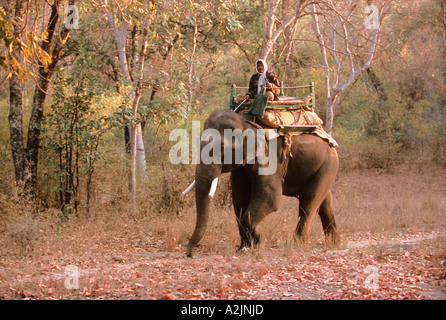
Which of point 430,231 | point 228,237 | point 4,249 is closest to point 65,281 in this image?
point 4,249

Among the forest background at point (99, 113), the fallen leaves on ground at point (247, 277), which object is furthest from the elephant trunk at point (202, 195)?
the forest background at point (99, 113)

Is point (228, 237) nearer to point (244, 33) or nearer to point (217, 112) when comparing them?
point (217, 112)

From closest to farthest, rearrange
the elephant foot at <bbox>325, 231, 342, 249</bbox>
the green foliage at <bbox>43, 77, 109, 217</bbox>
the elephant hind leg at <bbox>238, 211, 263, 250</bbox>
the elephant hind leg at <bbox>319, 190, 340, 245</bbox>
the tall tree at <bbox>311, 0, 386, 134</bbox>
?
the elephant hind leg at <bbox>238, 211, 263, 250</bbox>
the elephant foot at <bbox>325, 231, 342, 249</bbox>
the elephant hind leg at <bbox>319, 190, 340, 245</bbox>
the green foliage at <bbox>43, 77, 109, 217</bbox>
the tall tree at <bbox>311, 0, 386, 134</bbox>

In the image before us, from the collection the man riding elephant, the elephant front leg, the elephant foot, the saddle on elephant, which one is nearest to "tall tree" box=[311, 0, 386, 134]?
the saddle on elephant

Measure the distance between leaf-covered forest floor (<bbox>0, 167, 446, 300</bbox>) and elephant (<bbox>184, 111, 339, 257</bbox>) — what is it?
47cm

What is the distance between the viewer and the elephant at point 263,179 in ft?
31.3

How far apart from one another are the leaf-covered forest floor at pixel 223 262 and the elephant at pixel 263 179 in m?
0.47

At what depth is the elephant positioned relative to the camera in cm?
954

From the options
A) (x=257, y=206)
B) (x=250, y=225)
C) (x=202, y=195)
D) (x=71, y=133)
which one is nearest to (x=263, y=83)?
(x=257, y=206)

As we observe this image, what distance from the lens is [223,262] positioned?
8797 millimetres

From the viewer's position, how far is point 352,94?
2880 centimetres

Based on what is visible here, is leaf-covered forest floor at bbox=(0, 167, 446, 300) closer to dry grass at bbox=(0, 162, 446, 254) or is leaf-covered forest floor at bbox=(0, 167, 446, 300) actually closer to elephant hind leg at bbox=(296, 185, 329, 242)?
dry grass at bbox=(0, 162, 446, 254)

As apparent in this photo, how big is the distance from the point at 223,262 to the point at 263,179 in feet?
5.95

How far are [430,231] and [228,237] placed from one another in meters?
5.37
